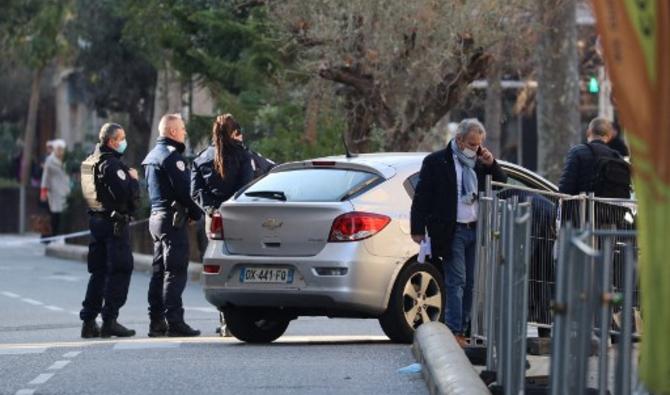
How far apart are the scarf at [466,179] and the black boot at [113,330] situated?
3.50 metres

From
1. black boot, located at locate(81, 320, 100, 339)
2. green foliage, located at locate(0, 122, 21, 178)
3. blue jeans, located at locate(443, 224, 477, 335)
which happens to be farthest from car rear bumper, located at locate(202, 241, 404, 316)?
green foliage, located at locate(0, 122, 21, 178)

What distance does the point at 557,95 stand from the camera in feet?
111

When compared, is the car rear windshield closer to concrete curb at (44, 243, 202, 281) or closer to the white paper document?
the white paper document

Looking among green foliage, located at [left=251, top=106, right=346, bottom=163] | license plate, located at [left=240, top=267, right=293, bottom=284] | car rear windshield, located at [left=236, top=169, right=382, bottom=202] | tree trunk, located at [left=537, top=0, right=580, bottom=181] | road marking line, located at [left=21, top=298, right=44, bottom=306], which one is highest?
tree trunk, located at [left=537, top=0, right=580, bottom=181]

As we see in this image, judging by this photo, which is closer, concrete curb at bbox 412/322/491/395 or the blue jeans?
concrete curb at bbox 412/322/491/395

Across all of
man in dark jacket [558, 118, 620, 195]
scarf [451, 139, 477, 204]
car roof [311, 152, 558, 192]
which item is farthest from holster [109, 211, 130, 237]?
man in dark jacket [558, 118, 620, 195]

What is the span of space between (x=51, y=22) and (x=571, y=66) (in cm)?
1459

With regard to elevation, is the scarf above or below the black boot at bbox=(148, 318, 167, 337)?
above

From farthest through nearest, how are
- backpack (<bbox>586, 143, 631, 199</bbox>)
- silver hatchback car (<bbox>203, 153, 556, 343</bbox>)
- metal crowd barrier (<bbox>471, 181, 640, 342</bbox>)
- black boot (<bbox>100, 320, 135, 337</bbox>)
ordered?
1. black boot (<bbox>100, 320, 135, 337</bbox>)
2. backpack (<bbox>586, 143, 631, 199</bbox>)
3. silver hatchback car (<bbox>203, 153, 556, 343</bbox>)
4. metal crowd barrier (<bbox>471, 181, 640, 342</bbox>)

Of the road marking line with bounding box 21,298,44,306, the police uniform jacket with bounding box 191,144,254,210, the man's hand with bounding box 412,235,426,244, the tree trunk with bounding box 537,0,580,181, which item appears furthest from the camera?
the tree trunk with bounding box 537,0,580,181

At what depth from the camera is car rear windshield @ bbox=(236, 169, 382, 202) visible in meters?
16.1

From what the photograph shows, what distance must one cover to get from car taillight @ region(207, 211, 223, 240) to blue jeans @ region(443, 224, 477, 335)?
1897mm

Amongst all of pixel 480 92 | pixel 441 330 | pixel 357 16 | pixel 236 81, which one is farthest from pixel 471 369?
pixel 480 92

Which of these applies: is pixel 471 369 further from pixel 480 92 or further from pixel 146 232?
pixel 480 92
